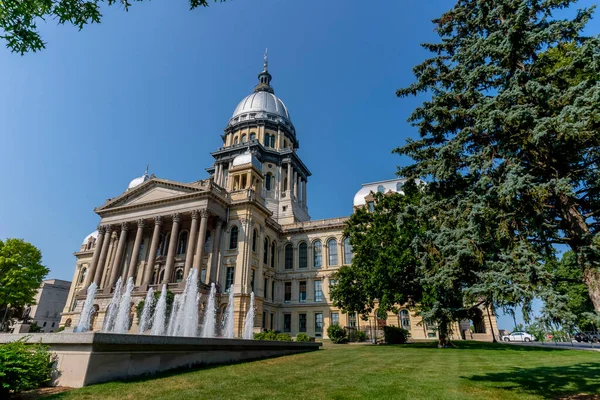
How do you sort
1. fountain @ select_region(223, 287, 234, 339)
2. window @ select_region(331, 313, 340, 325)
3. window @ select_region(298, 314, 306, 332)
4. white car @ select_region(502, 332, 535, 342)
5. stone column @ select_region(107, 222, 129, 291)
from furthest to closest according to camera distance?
window @ select_region(298, 314, 306, 332), window @ select_region(331, 313, 340, 325), white car @ select_region(502, 332, 535, 342), stone column @ select_region(107, 222, 129, 291), fountain @ select_region(223, 287, 234, 339)

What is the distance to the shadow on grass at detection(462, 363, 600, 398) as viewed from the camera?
25.7ft

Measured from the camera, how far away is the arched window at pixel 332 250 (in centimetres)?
4444

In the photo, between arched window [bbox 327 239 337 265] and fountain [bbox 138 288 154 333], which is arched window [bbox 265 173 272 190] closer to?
arched window [bbox 327 239 337 265]

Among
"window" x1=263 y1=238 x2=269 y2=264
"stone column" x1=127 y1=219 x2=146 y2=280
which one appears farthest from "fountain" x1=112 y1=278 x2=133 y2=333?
"window" x1=263 y1=238 x2=269 y2=264

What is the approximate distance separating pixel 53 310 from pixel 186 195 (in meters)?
60.6

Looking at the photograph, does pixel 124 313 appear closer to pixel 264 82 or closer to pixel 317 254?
pixel 317 254

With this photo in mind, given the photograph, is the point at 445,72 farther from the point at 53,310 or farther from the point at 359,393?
the point at 53,310

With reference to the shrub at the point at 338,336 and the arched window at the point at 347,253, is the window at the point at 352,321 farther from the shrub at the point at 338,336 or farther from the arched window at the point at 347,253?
the shrub at the point at 338,336

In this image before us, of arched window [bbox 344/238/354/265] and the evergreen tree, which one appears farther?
arched window [bbox 344/238/354/265]

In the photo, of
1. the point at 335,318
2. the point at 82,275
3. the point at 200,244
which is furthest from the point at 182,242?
the point at 82,275

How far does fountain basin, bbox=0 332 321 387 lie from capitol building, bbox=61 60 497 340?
892 inches

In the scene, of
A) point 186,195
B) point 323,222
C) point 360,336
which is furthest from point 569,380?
point 323,222

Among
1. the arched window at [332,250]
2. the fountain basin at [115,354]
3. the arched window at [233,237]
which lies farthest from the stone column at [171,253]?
the fountain basin at [115,354]

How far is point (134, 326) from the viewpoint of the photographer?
30.7 meters
